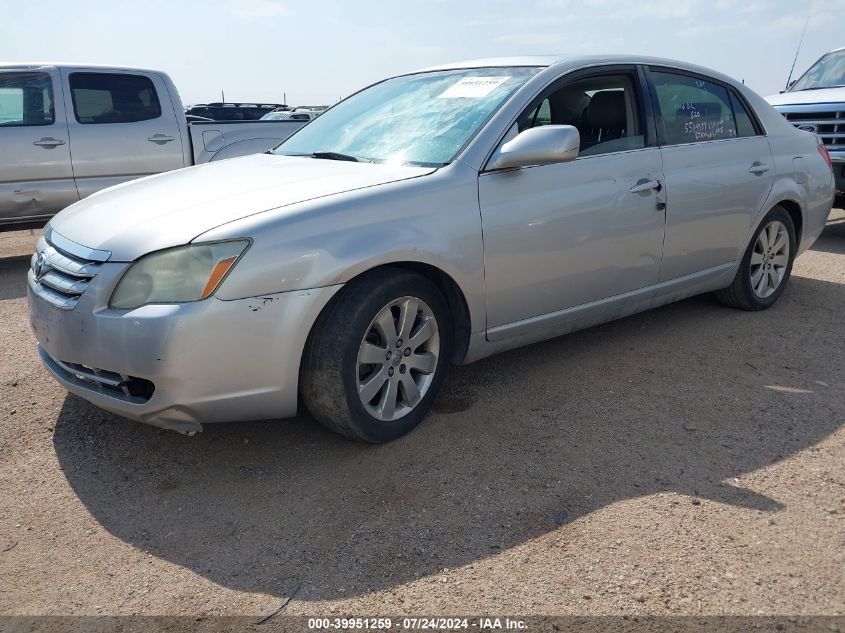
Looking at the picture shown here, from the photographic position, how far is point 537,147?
3365 mm

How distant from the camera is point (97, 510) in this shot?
111 inches

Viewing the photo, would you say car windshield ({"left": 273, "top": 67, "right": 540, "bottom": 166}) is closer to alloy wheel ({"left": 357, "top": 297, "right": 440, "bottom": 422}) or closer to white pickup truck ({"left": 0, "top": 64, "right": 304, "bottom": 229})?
alloy wheel ({"left": 357, "top": 297, "right": 440, "bottom": 422})

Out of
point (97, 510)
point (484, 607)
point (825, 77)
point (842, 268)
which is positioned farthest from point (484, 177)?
point (825, 77)

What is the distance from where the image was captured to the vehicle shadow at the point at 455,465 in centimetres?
258

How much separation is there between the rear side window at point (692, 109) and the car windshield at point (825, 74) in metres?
5.26

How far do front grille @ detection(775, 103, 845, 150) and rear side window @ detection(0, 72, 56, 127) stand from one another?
7.41 metres

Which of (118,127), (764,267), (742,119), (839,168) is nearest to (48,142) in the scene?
(118,127)

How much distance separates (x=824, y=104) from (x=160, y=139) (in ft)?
23.4

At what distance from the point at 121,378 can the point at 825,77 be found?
939 centimetres

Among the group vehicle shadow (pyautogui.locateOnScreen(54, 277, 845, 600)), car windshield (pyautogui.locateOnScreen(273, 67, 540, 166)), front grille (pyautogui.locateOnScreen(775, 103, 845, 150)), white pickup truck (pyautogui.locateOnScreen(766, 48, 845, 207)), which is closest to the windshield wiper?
car windshield (pyautogui.locateOnScreen(273, 67, 540, 166))

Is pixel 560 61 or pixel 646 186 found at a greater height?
pixel 560 61

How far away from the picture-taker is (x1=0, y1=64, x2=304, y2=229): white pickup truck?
6926mm

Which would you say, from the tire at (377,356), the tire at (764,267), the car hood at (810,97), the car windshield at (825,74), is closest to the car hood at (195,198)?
the tire at (377,356)

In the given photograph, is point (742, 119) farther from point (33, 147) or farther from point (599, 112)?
point (33, 147)
